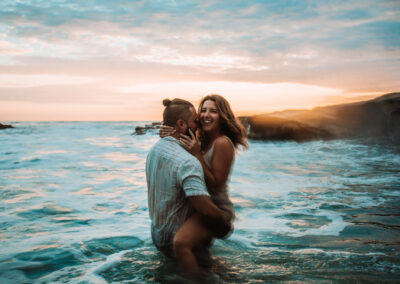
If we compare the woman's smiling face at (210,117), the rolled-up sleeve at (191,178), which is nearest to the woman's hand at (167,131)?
the rolled-up sleeve at (191,178)

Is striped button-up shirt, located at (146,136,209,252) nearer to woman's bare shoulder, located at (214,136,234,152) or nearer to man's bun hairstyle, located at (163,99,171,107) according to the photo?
man's bun hairstyle, located at (163,99,171,107)

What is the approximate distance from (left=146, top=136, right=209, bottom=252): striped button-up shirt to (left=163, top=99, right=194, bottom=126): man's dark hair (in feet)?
0.63

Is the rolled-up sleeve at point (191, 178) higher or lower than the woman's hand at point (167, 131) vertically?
lower

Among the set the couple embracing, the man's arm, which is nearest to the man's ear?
the couple embracing

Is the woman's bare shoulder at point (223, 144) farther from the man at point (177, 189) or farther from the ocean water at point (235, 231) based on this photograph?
the ocean water at point (235, 231)

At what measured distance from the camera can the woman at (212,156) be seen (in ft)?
9.80

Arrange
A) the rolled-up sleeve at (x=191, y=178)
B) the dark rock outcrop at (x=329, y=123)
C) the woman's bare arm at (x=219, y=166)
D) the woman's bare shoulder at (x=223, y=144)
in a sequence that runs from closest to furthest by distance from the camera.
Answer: the rolled-up sleeve at (x=191, y=178), the woman's bare arm at (x=219, y=166), the woman's bare shoulder at (x=223, y=144), the dark rock outcrop at (x=329, y=123)

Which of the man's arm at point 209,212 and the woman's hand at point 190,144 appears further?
the woman's hand at point 190,144

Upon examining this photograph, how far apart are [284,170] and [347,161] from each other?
3.37 meters

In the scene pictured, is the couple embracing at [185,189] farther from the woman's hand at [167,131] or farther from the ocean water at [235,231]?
the ocean water at [235,231]

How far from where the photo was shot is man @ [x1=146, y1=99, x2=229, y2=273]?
9.26ft

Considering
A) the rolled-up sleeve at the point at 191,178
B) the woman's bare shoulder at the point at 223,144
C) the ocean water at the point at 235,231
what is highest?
the woman's bare shoulder at the point at 223,144

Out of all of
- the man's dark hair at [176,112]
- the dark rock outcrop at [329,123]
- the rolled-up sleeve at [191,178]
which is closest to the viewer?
the rolled-up sleeve at [191,178]

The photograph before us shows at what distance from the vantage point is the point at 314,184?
9242 mm
